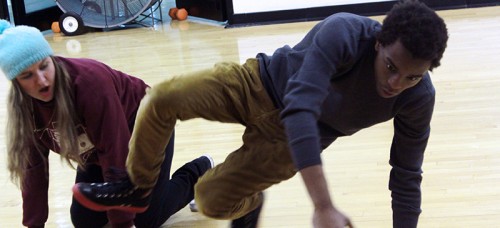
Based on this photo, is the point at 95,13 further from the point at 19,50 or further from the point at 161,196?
the point at 19,50

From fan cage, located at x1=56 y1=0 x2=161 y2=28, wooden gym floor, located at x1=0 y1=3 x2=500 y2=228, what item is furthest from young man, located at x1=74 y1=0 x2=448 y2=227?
fan cage, located at x1=56 y1=0 x2=161 y2=28

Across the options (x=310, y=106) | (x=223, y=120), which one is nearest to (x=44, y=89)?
(x=223, y=120)

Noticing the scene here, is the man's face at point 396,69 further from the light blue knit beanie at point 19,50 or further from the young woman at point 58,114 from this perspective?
the light blue knit beanie at point 19,50

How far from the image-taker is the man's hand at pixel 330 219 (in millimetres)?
1245

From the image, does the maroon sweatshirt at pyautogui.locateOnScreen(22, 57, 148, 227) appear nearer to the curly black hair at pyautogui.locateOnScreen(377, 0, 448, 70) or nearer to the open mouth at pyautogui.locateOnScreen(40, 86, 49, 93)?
the open mouth at pyautogui.locateOnScreen(40, 86, 49, 93)

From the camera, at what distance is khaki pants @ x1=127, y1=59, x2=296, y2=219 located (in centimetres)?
157

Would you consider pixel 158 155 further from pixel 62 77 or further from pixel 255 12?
pixel 255 12

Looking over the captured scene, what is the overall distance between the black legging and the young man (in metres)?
0.35

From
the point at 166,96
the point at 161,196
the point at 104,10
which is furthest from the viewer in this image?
the point at 104,10

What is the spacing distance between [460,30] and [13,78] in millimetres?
3542

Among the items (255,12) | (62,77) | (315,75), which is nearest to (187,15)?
(255,12)

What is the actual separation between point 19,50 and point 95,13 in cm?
416

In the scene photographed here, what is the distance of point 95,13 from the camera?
18.9ft

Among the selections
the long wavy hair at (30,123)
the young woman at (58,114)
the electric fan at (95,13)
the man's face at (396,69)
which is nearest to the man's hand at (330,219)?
the man's face at (396,69)
